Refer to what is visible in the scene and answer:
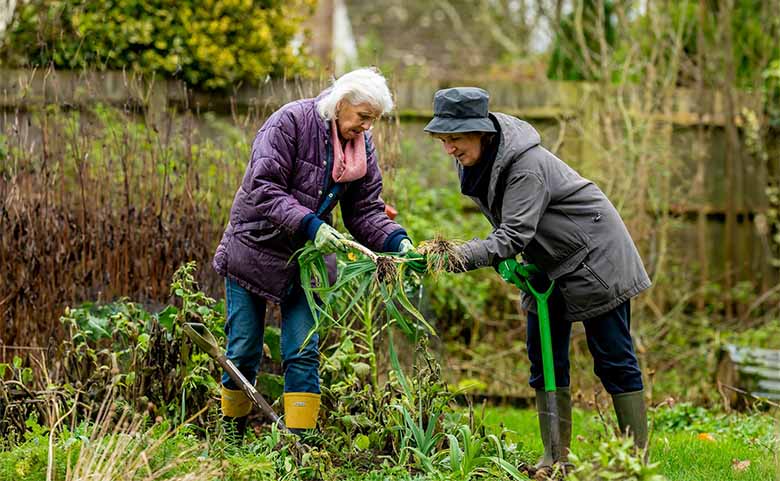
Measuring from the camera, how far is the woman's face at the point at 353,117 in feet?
13.1

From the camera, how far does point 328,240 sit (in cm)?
381

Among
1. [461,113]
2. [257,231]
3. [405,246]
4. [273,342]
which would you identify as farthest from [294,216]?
[273,342]

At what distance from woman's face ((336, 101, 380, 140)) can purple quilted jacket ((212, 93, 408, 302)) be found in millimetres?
68

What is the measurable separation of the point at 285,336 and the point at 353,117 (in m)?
0.93

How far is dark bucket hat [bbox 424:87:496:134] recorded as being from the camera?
3768mm

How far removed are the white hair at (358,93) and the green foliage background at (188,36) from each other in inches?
126

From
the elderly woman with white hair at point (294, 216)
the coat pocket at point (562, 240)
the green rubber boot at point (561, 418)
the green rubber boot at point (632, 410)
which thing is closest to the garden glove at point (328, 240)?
the elderly woman with white hair at point (294, 216)

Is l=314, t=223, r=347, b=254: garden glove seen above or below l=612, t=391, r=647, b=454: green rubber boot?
above

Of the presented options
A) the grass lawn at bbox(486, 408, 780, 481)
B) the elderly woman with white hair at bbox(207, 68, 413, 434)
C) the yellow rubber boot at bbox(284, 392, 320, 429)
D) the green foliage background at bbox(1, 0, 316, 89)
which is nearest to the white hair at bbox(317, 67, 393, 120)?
the elderly woman with white hair at bbox(207, 68, 413, 434)

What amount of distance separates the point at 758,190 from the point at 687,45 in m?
1.46

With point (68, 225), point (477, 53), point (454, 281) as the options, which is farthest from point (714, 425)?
point (477, 53)

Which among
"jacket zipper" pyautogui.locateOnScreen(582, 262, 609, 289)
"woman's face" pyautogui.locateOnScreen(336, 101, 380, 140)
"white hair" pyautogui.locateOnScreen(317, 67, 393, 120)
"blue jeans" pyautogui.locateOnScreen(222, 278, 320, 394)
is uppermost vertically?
"white hair" pyautogui.locateOnScreen(317, 67, 393, 120)

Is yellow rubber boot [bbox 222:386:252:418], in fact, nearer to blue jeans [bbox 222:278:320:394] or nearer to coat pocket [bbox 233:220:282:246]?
blue jeans [bbox 222:278:320:394]

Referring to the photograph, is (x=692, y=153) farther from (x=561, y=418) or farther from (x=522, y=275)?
(x=522, y=275)
